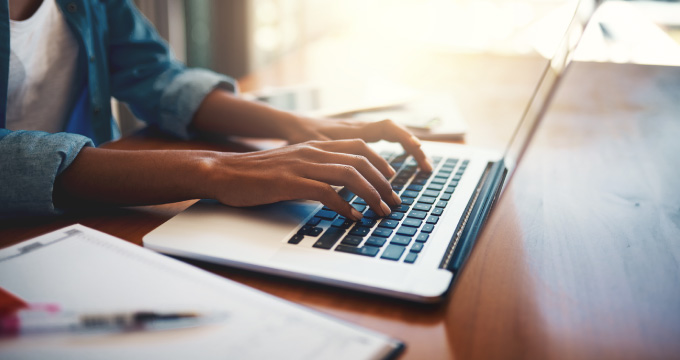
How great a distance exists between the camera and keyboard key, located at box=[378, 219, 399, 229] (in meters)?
0.55

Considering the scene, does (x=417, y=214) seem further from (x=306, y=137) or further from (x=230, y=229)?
(x=306, y=137)

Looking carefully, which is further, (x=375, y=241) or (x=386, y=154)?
(x=386, y=154)

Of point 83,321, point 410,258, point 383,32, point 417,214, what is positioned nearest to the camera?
point 83,321

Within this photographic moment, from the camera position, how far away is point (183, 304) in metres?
0.39

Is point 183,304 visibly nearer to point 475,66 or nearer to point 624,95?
point 624,95

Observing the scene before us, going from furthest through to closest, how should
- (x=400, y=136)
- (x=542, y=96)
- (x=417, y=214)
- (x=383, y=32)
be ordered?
(x=383, y=32), (x=542, y=96), (x=400, y=136), (x=417, y=214)

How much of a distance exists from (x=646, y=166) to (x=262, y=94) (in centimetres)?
70

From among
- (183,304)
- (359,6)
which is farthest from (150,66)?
(359,6)

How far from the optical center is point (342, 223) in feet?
1.81

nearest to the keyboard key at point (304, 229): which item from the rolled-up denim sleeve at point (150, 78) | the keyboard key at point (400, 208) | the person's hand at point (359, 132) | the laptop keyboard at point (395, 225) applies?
the laptop keyboard at point (395, 225)

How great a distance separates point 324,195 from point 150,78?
55cm

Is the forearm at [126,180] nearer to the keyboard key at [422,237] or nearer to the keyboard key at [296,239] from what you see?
the keyboard key at [296,239]

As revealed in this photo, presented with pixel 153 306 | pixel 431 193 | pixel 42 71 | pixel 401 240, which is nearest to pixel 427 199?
pixel 431 193

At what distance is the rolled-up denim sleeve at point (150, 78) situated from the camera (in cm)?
90
